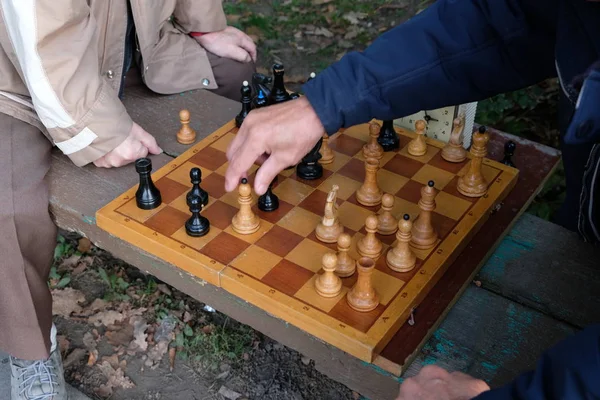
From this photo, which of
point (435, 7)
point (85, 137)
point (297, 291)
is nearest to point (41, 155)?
point (85, 137)

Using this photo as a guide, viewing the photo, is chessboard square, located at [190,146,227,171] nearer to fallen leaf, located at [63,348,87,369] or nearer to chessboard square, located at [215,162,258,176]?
chessboard square, located at [215,162,258,176]

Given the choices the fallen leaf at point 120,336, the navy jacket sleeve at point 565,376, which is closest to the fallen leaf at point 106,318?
the fallen leaf at point 120,336

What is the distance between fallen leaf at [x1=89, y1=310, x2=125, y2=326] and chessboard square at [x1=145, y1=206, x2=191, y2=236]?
1.06m

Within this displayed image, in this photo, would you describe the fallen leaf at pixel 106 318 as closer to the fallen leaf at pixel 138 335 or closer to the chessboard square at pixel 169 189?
the fallen leaf at pixel 138 335

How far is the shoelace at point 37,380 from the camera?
240 centimetres

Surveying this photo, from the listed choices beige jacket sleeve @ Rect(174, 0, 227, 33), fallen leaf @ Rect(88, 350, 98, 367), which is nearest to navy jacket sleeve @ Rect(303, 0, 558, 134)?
beige jacket sleeve @ Rect(174, 0, 227, 33)

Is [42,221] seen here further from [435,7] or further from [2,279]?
[435,7]

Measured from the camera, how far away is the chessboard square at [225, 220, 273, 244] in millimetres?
1898

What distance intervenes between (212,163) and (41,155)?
55cm

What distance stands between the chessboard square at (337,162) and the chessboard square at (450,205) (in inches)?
13.2

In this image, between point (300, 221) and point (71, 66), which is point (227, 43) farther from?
point (300, 221)

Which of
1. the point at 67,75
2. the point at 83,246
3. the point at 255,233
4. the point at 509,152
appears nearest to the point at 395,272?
the point at 255,233

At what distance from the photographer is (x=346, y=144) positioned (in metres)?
2.33

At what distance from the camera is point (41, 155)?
7.30 ft
